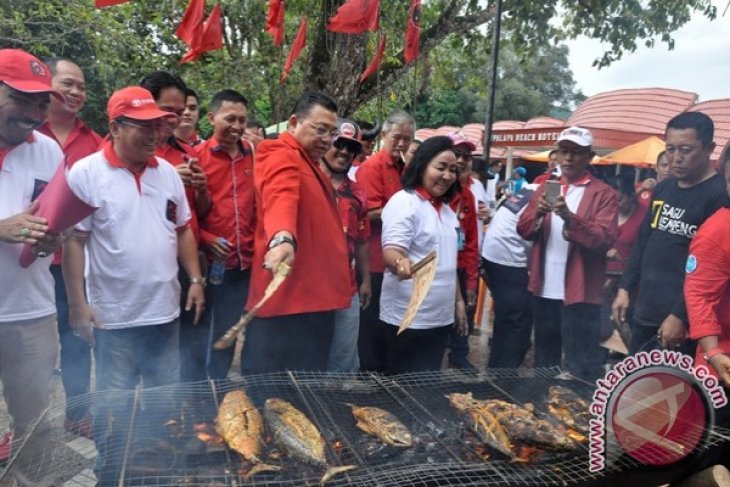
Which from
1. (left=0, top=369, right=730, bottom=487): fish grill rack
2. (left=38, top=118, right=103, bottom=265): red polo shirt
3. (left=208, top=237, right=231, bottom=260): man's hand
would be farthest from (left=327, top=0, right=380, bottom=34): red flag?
(left=0, top=369, right=730, bottom=487): fish grill rack

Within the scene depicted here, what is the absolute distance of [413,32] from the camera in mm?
8047

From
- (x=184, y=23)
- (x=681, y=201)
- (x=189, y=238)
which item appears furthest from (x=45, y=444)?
(x=184, y=23)

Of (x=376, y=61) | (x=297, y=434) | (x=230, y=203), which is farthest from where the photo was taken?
(x=376, y=61)

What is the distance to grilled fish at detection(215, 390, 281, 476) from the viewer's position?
2303 mm

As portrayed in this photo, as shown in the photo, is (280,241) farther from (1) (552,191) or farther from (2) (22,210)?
(1) (552,191)

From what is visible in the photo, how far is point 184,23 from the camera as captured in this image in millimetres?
7695

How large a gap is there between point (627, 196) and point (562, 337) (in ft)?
7.97

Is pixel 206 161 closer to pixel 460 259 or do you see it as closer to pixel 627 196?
pixel 460 259

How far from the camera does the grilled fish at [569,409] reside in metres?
2.79

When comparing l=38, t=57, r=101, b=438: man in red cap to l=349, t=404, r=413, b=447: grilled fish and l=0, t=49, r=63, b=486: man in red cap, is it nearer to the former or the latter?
l=0, t=49, r=63, b=486: man in red cap

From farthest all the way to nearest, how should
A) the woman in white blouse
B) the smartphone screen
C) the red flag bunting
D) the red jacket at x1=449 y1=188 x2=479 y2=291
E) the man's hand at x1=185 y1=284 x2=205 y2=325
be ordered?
the red flag bunting, the red jacket at x1=449 y1=188 x2=479 y2=291, the smartphone screen, the woman in white blouse, the man's hand at x1=185 y1=284 x2=205 y2=325

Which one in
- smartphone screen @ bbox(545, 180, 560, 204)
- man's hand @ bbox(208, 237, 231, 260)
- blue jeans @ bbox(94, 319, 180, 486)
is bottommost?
blue jeans @ bbox(94, 319, 180, 486)

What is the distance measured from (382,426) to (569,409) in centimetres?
105

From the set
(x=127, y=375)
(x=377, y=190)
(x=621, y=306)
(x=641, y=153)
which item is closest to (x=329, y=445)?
(x=127, y=375)
